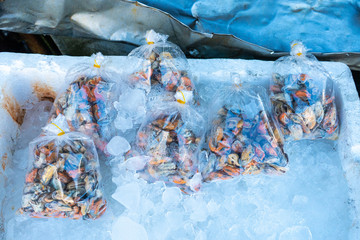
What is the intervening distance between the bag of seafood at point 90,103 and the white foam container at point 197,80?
0.33 ft

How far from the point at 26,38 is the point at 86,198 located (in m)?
1.26

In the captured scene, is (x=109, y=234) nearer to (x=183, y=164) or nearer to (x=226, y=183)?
(x=183, y=164)

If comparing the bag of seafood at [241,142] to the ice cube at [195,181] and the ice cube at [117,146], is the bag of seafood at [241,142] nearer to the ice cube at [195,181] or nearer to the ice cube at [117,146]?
the ice cube at [195,181]


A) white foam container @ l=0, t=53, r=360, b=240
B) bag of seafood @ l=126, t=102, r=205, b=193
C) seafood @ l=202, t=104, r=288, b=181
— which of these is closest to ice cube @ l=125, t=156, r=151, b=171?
bag of seafood @ l=126, t=102, r=205, b=193

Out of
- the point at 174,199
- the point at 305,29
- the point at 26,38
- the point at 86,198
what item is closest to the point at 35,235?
the point at 86,198

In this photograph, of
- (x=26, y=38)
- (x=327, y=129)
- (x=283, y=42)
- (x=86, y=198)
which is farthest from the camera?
(x=26, y=38)

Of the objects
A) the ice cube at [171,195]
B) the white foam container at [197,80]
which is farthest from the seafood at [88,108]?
the ice cube at [171,195]

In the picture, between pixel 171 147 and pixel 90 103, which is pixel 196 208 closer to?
pixel 171 147

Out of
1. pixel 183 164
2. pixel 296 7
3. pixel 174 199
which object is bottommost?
pixel 174 199

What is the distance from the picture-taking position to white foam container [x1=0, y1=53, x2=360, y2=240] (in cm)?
115

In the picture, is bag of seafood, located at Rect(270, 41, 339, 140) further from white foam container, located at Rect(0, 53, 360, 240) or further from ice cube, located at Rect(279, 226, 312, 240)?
ice cube, located at Rect(279, 226, 312, 240)

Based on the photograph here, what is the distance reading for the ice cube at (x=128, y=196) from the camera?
3.54 ft

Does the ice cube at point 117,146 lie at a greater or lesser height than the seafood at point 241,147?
lesser

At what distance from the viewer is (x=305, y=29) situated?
1.53m
